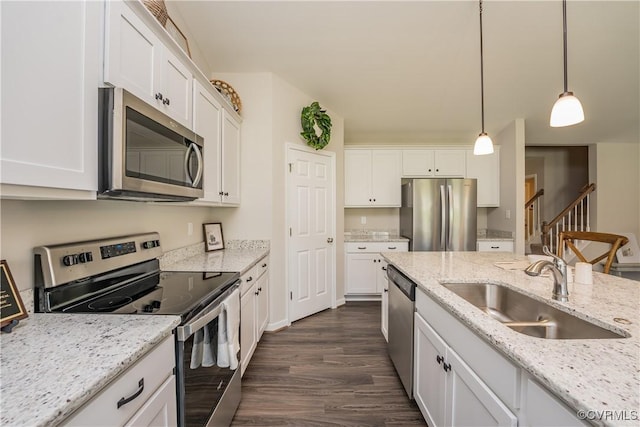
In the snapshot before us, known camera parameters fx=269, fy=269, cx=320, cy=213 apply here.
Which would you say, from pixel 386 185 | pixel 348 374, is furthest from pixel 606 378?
pixel 386 185

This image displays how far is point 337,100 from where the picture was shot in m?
3.35

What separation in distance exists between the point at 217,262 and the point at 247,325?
526mm

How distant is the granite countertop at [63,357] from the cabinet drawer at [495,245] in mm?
3991

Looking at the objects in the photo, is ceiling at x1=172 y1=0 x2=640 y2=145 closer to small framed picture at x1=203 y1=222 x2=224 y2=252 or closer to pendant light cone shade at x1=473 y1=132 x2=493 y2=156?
pendant light cone shade at x1=473 y1=132 x2=493 y2=156

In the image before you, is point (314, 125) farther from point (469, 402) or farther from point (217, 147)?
point (469, 402)

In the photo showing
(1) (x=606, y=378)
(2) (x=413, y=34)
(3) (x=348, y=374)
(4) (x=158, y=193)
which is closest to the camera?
(1) (x=606, y=378)

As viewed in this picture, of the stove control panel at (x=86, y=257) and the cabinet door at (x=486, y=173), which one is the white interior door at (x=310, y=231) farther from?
the cabinet door at (x=486, y=173)

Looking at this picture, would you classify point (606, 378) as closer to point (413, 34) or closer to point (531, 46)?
point (413, 34)

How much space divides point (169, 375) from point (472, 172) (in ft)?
14.3

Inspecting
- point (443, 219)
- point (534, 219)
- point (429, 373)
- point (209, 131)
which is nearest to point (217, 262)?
point (209, 131)

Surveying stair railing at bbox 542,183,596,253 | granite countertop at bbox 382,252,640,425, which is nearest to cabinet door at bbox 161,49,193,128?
granite countertop at bbox 382,252,640,425

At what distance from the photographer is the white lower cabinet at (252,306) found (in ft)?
6.26

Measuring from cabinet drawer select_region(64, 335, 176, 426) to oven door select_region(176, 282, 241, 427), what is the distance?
2.8 inches

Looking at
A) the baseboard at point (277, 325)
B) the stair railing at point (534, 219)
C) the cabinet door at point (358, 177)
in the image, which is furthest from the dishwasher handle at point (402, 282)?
the stair railing at point (534, 219)
